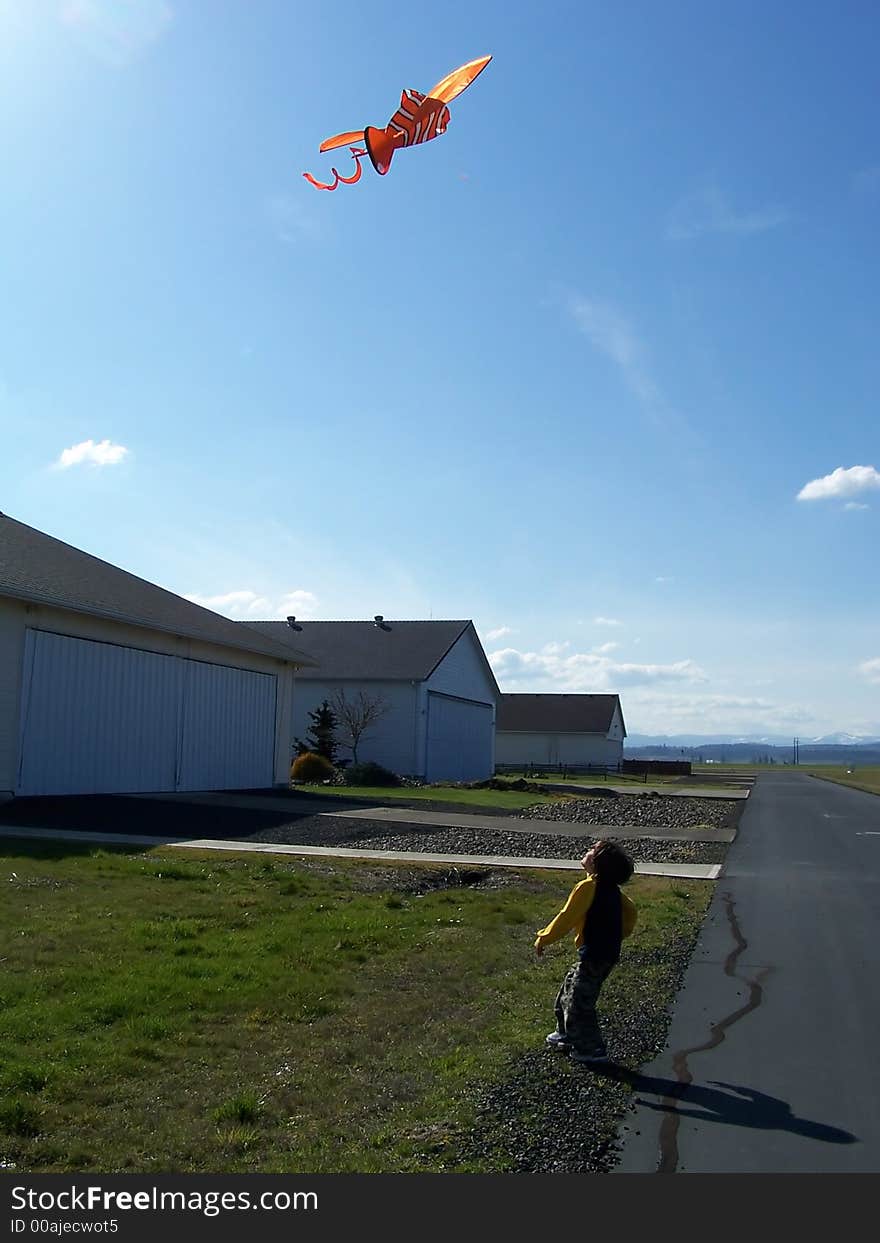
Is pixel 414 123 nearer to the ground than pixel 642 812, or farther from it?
farther from it

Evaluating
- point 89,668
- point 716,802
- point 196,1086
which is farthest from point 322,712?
point 196,1086

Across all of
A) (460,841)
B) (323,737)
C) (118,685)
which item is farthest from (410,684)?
(460,841)

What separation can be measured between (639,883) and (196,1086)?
31.7 ft

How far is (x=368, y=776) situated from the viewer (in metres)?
38.2

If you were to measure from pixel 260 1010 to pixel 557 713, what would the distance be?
7358cm

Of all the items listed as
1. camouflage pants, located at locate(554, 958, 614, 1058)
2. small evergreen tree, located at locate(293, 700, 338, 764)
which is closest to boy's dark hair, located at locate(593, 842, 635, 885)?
camouflage pants, located at locate(554, 958, 614, 1058)

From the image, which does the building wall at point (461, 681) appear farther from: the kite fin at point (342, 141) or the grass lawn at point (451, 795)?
the kite fin at point (342, 141)

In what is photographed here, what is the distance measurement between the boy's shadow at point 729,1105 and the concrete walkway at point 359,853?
918cm

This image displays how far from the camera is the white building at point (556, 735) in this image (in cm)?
7844

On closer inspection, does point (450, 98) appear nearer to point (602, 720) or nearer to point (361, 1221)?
point (361, 1221)

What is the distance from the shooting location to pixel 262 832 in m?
18.7

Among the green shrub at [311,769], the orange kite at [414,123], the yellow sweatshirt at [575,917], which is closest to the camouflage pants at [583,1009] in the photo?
the yellow sweatshirt at [575,917]

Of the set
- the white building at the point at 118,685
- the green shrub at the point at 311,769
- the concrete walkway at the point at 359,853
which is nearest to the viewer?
the concrete walkway at the point at 359,853

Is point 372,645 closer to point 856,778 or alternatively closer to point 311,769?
point 311,769
